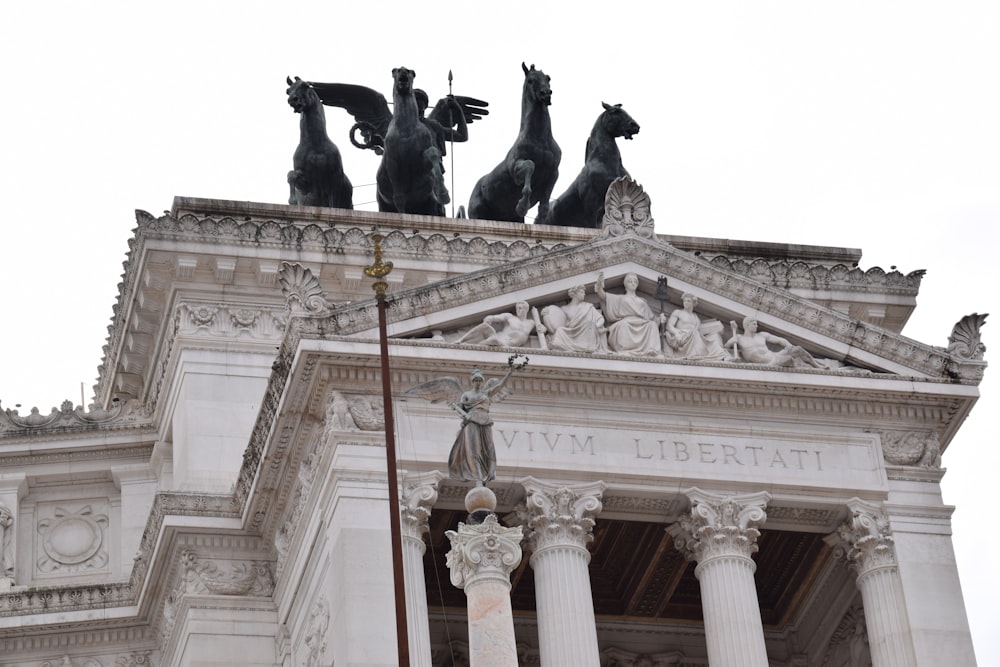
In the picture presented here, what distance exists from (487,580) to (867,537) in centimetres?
988

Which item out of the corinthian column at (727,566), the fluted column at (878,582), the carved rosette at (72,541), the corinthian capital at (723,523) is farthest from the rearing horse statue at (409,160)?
the fluted column at (878,582)

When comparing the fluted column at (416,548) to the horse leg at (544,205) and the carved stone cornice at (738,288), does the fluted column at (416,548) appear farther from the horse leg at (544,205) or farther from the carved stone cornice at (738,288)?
the horse leg at (544,205)

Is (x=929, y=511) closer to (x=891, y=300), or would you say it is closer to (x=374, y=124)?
(x=891, y=300)

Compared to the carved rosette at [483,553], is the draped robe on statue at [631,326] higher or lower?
higher

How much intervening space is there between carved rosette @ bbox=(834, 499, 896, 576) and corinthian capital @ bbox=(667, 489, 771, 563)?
1.37m

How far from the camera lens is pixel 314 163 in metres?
47.3

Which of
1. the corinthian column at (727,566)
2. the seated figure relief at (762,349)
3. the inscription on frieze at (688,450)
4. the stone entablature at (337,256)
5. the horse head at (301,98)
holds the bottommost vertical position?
the corinthian column at (727,566)

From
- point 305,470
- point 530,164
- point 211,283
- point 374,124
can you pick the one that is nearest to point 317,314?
point 305,470

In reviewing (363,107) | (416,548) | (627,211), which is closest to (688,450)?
(627,211)

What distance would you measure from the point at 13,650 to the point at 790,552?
13304 mm

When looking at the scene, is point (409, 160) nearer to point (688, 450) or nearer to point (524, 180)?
point (524, 180)

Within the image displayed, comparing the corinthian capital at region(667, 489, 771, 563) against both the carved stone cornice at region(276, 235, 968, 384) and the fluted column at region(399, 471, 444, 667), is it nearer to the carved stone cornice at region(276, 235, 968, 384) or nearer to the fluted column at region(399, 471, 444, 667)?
the carved stone cornice at region(276, 235, 968, 384)

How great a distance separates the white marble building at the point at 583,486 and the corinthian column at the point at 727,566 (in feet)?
0.15

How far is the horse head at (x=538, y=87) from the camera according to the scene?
48.5 m
